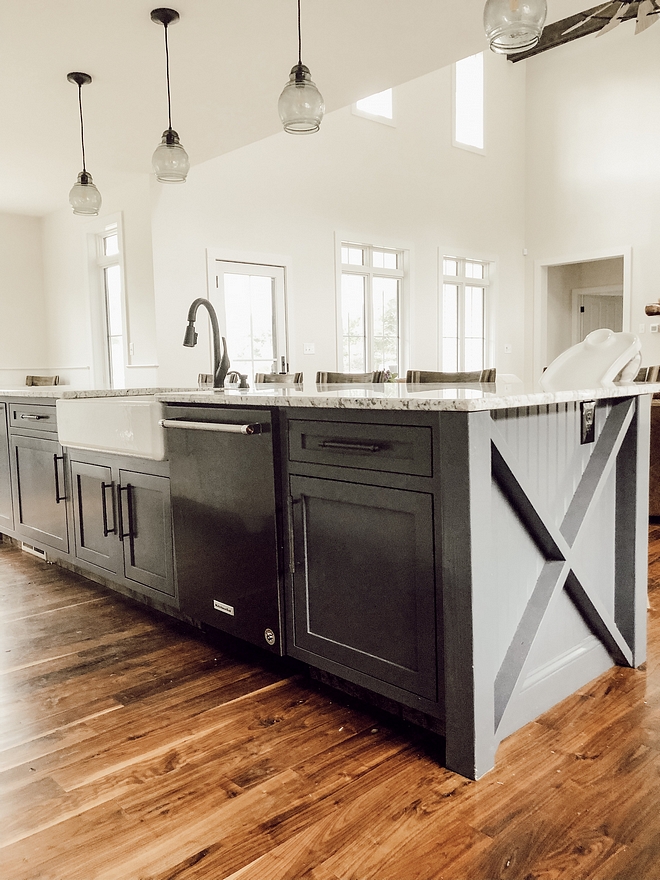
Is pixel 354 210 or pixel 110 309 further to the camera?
pixel 354 210

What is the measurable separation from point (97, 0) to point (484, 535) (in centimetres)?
293

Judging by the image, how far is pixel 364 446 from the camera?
5.16 feet

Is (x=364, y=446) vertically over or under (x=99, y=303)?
under

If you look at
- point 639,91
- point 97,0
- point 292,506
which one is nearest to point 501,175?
point 639,91

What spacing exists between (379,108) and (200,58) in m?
4.10

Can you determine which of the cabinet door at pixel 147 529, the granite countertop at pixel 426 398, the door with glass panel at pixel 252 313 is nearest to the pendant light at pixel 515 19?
the granite countertop at pixel 426 398

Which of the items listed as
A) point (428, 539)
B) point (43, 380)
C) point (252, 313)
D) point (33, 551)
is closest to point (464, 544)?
point (428, 539)

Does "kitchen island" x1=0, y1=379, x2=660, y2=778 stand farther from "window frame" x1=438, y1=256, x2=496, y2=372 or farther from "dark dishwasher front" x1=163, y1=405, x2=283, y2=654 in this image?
"window frame" x1=438, y1=256, x2=496, y2=372

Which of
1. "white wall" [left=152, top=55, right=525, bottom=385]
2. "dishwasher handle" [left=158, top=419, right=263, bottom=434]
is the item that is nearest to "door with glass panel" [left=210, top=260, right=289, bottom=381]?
"white wall" [left=152, top=55, right=525, bottom=385]

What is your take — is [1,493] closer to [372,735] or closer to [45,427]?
[45,427]

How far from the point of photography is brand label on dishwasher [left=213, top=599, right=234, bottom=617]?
6.70 feet

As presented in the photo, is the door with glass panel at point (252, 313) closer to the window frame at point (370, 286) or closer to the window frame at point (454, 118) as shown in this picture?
the window frame at point (370, 286)

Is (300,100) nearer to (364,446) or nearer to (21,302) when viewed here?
(364,446)

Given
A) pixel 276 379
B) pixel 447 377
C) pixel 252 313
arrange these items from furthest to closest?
pixel 252 313, pixel 276 379, pixel 447 377
